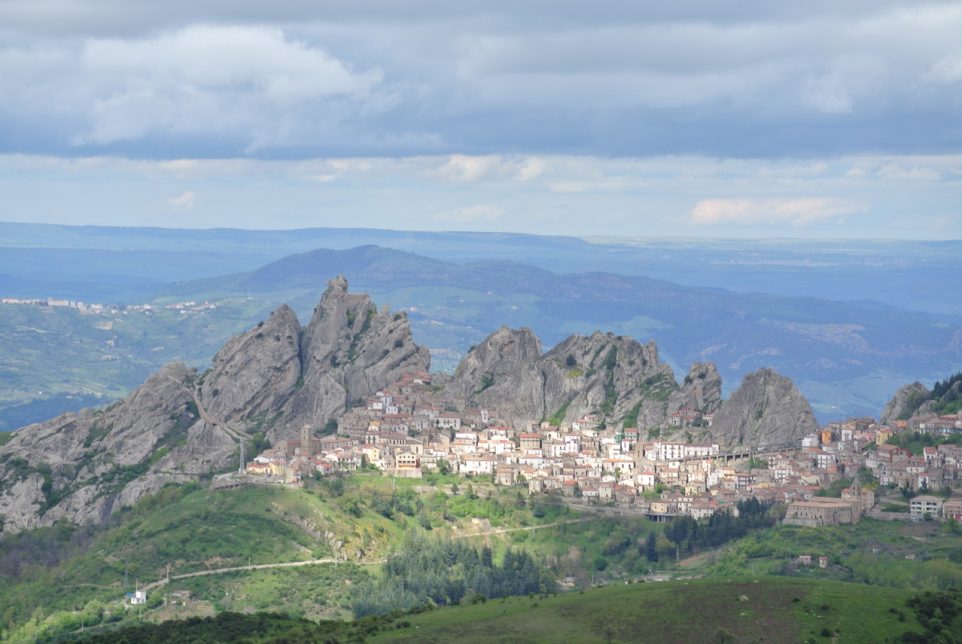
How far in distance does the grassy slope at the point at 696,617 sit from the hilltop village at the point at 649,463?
1918 inches

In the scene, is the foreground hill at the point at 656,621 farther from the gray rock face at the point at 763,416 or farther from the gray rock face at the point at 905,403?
the gray rock face at the point at 905,403

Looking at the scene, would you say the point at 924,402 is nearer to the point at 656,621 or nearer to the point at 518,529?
the point at 518,529

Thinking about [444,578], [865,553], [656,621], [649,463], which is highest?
[649,463]

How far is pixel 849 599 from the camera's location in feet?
370

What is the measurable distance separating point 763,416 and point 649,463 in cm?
1485

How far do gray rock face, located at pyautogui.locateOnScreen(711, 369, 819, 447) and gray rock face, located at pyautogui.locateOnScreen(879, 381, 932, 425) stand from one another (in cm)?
936

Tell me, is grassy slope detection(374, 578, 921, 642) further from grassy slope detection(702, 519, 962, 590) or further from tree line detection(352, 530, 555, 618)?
grassy slope detection(702, 519, 962, 590)

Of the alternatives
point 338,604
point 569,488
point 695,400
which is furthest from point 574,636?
point 695,400

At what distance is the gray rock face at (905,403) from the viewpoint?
193625 mm

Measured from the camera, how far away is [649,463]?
18625 centimetres

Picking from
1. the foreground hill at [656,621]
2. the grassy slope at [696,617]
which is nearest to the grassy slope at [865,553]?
the foreground hill at [656,621]

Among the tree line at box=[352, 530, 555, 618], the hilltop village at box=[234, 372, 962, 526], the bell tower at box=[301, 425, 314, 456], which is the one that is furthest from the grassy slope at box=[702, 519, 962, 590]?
the bell tower at box=[301, 425, 314, 456]

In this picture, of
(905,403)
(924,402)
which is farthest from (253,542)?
(905,403)

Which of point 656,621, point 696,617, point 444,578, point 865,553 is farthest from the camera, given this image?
point 865,553
